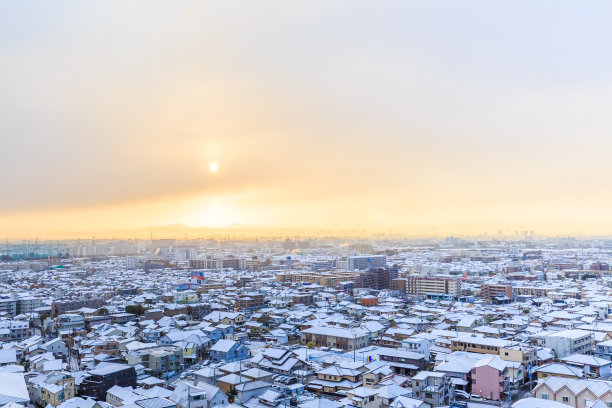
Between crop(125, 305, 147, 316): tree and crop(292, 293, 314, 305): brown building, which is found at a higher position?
crop(125, 305, 147, 316): tree

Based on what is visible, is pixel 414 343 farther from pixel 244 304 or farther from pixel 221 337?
pixel 244 304

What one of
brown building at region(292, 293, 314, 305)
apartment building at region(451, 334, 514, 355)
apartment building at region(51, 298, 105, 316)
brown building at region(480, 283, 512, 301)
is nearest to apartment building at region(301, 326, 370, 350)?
apartment building at region(451, 334, 514, 355)

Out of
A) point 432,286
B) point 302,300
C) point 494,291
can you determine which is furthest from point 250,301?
point 494,291

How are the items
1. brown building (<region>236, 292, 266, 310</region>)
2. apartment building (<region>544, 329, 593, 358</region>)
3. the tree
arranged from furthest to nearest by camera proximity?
1. brown building (<region>236, 292, 266, 310</region>)
2. the tree
3. apartment building (<region>544, 329, 593, 358</region>)

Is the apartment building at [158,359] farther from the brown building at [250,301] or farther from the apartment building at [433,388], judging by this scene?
the brown building at [250,301]

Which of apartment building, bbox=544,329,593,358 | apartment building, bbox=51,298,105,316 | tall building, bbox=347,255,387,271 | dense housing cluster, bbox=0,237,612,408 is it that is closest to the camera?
dense housing cluster, bbox=0,237,612,408

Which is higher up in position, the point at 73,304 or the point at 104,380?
the point at 104,380

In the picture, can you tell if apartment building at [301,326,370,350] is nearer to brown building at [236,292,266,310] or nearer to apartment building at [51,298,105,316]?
brown building at [236,292,266,310]

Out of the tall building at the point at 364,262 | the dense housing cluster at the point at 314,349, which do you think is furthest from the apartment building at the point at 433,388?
the tall building at the point at 364,262

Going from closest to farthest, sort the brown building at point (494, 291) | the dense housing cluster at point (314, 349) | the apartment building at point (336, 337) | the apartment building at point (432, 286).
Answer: the dense housing cluster at point (314, 349), the apartment building at point (336, 337), the brown building at point (494, 291), the apartment building at point (432, 286)

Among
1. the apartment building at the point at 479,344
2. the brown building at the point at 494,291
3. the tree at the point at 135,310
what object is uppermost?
the apartment building at the point at 479,344

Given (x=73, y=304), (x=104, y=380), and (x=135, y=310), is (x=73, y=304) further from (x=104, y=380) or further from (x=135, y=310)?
(x=104, y=380)
